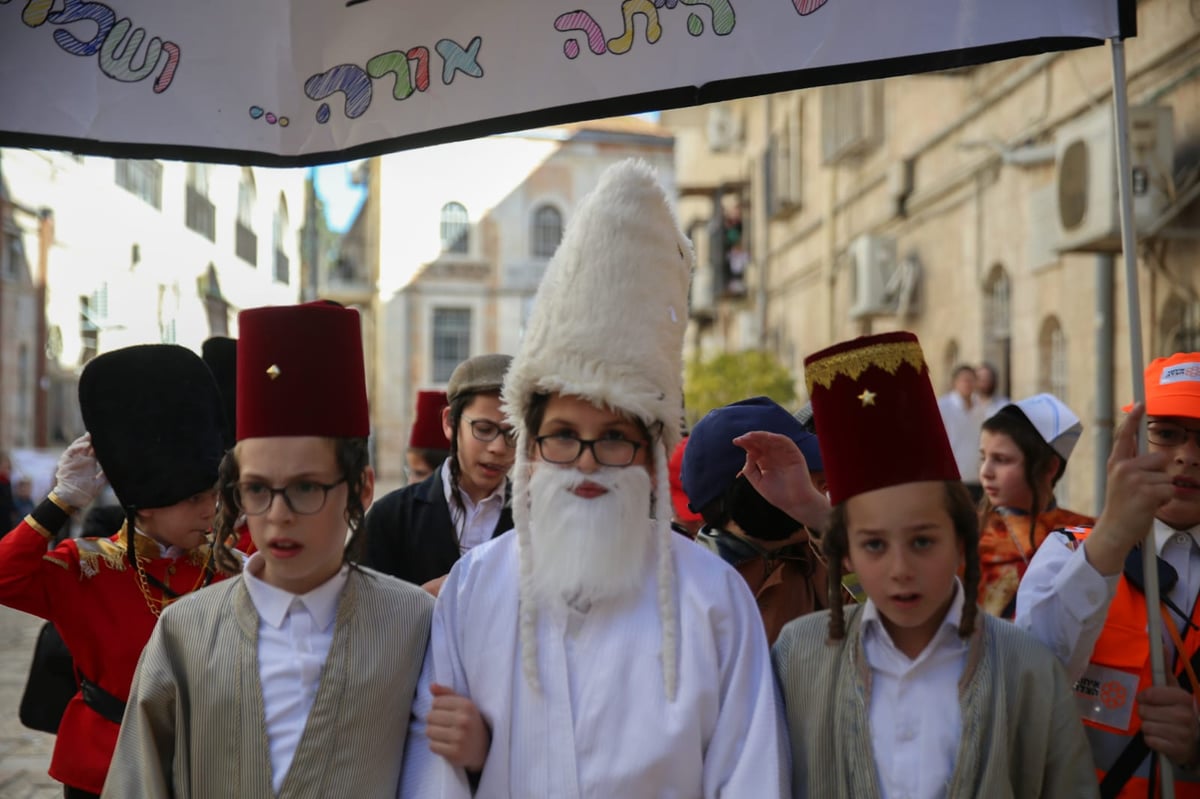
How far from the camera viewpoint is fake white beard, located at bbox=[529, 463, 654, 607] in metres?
2.70

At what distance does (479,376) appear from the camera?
4.11m

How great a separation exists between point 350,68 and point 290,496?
4.24 ft

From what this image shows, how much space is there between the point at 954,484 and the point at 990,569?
65.8 inches

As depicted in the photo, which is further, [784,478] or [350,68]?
[350,68]

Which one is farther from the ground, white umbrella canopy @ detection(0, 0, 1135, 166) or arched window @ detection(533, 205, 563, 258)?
arched window @ detection(533, 205, 563, 258)

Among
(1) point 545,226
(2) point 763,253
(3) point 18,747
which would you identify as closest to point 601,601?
(3) point 18,747

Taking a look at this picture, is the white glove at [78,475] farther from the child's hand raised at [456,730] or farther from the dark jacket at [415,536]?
the child's hand raised at [456,730]

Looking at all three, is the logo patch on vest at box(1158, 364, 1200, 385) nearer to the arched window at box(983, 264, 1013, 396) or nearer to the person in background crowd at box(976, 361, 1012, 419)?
the person in background crowd at box(976, 361, 1012, 419)

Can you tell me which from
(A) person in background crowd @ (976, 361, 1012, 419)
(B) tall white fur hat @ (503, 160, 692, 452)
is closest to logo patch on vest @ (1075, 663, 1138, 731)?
(B) tall white fur hat @ (503, 160, 692, 452)

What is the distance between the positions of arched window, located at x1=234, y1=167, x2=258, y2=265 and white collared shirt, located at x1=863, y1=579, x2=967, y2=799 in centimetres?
352

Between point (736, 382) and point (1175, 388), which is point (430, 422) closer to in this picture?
point (1175, 388)

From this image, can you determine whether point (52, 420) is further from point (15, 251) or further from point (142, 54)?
point (142, 54)

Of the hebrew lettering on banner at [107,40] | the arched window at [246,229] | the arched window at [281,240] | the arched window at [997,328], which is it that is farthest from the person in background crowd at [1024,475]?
the arched window at [997,328]

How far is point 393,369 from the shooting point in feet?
144
